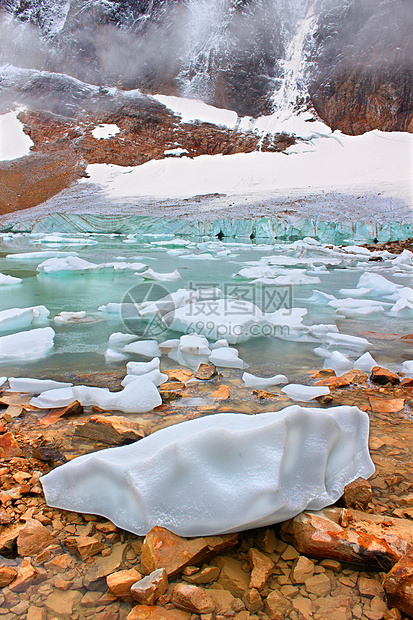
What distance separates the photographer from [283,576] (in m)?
0.88

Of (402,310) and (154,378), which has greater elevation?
(154,378)

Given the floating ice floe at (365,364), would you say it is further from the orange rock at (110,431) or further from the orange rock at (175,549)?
the orange rock at (175,549)

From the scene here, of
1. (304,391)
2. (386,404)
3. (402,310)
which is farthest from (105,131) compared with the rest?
(386,404)

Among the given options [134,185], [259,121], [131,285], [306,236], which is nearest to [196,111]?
[259,121]

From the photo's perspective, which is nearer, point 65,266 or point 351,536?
point 351,536

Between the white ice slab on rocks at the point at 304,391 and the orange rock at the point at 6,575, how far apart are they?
4.35ft

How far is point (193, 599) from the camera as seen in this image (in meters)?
0.80

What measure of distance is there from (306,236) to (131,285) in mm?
9662

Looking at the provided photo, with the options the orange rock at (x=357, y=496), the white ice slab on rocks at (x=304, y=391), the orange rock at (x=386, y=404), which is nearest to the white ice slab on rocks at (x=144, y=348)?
the white ice slab on rocks at (x=304, y=391)

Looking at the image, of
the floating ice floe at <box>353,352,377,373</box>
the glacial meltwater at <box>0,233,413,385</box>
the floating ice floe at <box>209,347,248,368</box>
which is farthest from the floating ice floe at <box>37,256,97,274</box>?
the floating ice floe at <box>353,352,377,373</box>

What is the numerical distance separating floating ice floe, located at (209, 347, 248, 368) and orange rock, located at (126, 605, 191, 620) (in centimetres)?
160

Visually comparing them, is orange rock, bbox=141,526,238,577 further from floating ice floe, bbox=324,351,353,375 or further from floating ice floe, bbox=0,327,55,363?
floating ice floe, bbox=0,327,55,363

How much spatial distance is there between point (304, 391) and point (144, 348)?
1188 millimetres

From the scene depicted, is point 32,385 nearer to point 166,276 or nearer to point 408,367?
point 408,367
